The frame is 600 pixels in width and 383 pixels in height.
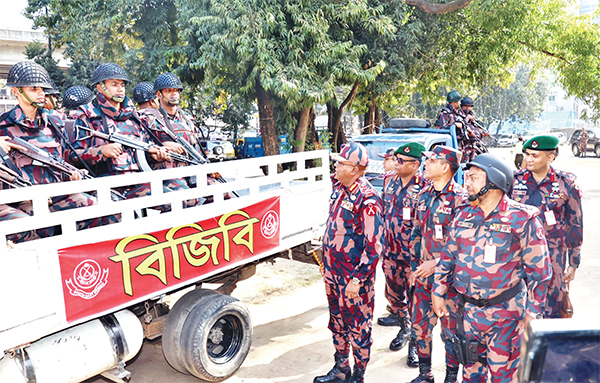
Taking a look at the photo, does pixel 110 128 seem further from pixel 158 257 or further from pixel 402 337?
pixel 402 337

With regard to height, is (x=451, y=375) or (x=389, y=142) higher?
(x=389, y=142)

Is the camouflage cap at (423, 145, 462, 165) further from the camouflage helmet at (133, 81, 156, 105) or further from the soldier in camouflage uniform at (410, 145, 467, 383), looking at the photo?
the camouflage helmet at (133, 81, 156, 105)

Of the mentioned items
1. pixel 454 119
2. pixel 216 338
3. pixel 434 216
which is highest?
pixel 454 119

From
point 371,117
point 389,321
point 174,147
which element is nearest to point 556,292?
point 389,321

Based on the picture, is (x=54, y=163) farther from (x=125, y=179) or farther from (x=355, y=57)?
(x=355, y=57)

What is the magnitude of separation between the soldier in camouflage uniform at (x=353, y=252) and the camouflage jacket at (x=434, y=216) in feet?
1.38

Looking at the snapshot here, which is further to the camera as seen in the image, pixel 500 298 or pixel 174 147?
pixel 174 147

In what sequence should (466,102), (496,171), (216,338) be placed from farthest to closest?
(466,102)
(216,338)
(496,171)

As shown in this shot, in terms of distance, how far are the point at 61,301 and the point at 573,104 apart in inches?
3171

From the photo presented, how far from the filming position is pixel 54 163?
3.92m

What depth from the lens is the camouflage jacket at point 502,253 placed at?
122 inches

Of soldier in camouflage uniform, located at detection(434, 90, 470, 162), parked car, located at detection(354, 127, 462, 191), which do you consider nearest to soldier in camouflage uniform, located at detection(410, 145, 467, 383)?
parked car, located at detection(354, 127, 462, 191)

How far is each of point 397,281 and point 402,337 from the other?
621mm

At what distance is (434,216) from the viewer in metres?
4.09
